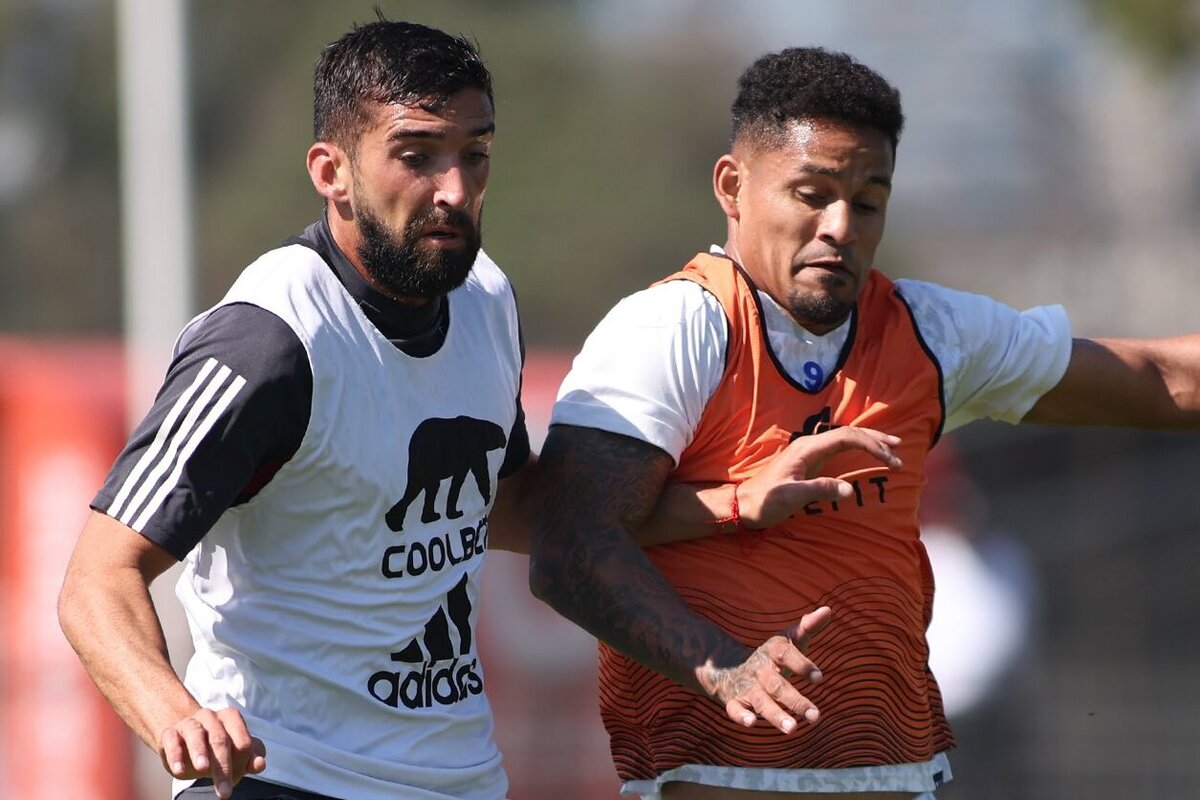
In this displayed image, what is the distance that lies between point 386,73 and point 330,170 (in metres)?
0.24

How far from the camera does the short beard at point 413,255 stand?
12.7ft

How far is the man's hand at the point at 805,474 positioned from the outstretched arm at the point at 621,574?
24 centimetres

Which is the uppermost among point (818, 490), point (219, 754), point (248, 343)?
point (248, 343)

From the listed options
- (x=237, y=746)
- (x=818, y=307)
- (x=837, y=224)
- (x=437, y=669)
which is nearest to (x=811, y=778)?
(x=437, y=669)

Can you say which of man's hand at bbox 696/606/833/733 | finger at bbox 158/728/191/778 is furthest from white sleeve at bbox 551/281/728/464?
finger at bbox 158/728/191/778

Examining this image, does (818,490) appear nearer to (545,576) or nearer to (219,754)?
(545,576)

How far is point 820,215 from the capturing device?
13.5 ft

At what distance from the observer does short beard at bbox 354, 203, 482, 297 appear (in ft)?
12.7

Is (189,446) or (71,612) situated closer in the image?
(71,612)

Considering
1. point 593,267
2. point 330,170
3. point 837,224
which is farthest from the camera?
point 593,267

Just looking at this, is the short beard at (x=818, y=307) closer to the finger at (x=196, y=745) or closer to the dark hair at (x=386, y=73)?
the dark hair at (x=386, y=73)

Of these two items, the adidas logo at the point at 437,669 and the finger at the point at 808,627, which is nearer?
the finger at the point at 808,627

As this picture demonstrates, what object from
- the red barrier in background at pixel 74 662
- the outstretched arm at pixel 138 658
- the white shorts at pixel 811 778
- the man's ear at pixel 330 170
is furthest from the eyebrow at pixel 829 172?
the red barrier in background at pixel 74 662

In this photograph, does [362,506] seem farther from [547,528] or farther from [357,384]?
[547,528]
